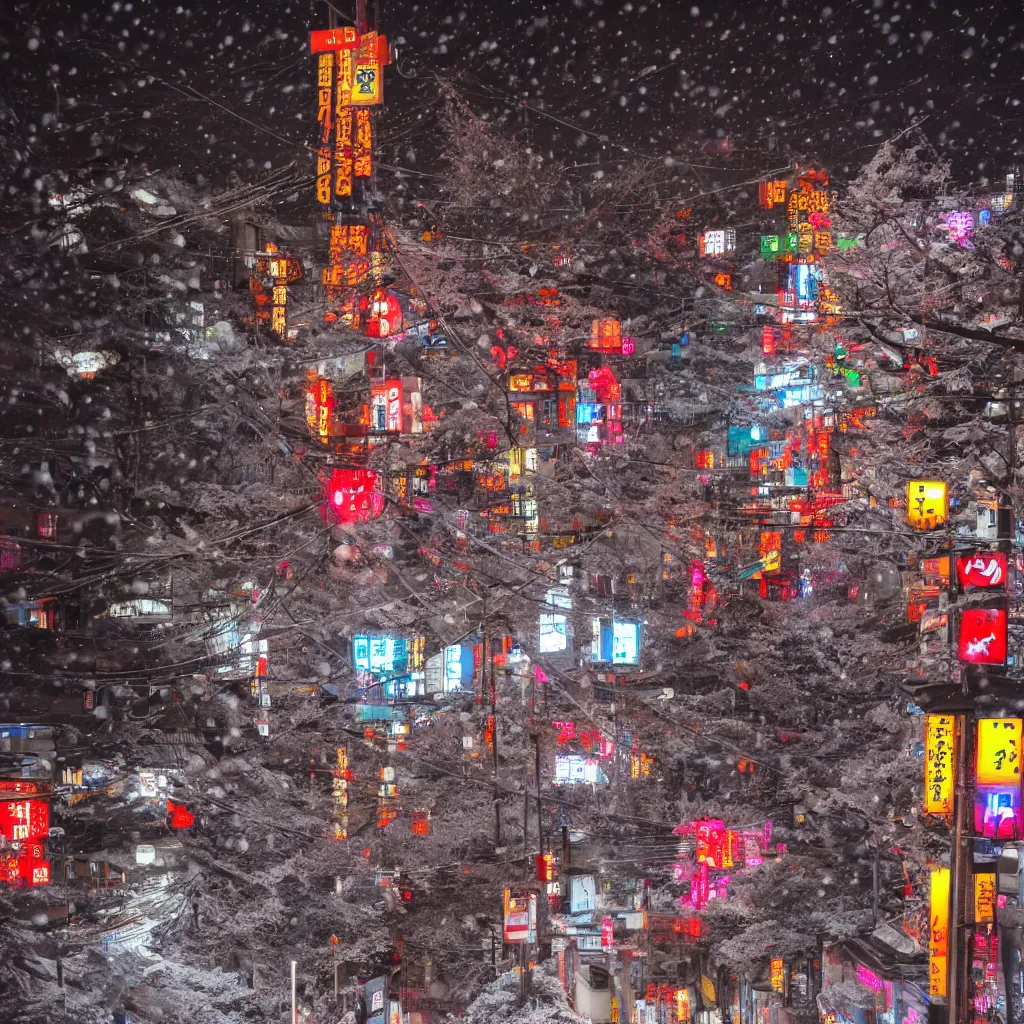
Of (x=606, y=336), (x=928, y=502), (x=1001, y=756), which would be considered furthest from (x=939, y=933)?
(x=606, y=336)

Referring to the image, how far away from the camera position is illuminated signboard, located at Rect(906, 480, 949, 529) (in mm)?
4137

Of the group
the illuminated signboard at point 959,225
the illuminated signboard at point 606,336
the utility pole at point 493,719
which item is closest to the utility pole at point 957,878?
the utility pole at point 493,719

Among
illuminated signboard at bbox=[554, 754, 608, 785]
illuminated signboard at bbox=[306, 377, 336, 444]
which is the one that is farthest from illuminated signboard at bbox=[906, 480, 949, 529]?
illuminated signboard at bbox=[306, 377, 336, 444]

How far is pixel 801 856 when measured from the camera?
14.6 ft

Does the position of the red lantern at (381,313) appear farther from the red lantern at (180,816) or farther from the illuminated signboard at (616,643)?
the red lantern at (180,816)

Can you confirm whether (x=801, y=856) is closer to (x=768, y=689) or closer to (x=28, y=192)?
(x=768, y=689)

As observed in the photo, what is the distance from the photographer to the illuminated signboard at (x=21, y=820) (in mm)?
4492

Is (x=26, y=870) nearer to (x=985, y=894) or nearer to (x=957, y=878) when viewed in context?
(x=957, y=878)

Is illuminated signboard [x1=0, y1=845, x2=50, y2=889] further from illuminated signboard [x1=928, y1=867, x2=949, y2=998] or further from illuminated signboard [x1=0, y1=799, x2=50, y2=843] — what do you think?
illuminated signboard [x1=928, y1=867, x2=949, y2=998]

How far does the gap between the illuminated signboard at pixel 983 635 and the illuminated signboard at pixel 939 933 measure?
38.7 inches

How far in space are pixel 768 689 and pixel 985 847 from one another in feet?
4.37

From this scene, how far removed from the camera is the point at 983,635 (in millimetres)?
3523

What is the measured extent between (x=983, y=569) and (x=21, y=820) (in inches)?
213

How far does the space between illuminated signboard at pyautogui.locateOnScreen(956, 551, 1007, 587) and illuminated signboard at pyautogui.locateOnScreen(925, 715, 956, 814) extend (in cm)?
65
